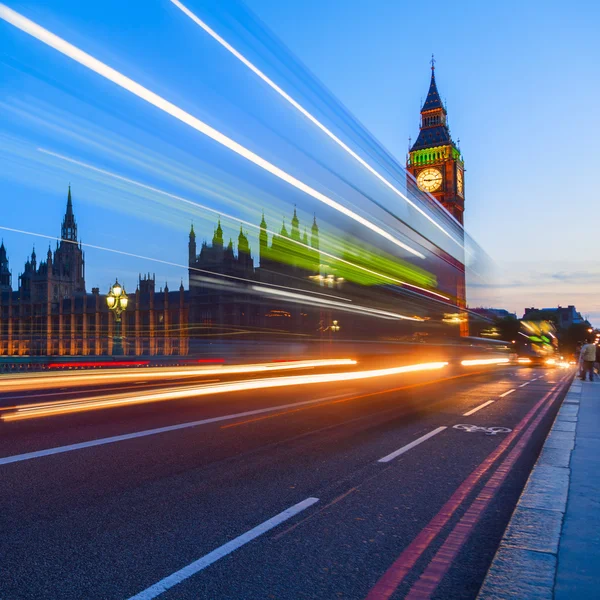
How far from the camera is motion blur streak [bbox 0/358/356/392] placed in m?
17.4

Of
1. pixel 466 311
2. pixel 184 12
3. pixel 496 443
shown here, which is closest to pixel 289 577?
pixel 496 443

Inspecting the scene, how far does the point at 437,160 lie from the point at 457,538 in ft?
510

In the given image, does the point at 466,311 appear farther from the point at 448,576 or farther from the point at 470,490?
the point at 448,576

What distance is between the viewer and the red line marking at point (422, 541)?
12.4 feet

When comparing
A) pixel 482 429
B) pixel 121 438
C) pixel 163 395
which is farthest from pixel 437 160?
pixel 121 438

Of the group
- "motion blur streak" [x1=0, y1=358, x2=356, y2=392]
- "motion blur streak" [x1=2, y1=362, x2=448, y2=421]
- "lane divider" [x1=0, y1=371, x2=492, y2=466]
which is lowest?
"lane divider" [x1=0, y1=371, x2=492, y2=466]

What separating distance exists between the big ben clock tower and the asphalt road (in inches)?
5536

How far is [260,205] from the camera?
90.2 ft

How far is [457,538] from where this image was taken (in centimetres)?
475

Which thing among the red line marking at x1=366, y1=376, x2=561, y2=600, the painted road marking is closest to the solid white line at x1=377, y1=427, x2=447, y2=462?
the red line marking at x1=366, y1=376, x2=561, y2=600

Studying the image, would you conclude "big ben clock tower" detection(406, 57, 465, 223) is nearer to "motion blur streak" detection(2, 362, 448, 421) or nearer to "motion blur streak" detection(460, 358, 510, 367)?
"motion blur streak" detection(460, 358, 510, 367)

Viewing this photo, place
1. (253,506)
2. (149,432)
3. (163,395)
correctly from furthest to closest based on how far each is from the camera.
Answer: (163,395)
(149,432)
(253,506)

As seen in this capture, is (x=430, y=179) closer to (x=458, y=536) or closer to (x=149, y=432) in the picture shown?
(x=149, y=432)

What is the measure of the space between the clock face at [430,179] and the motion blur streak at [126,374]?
414 feet
